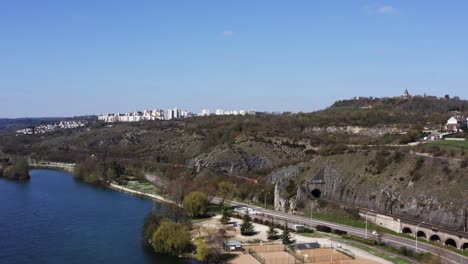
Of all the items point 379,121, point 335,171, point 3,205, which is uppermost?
point 379,121

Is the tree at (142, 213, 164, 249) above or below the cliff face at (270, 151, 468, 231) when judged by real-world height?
below

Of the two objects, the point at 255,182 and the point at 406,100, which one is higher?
the point at 406,100

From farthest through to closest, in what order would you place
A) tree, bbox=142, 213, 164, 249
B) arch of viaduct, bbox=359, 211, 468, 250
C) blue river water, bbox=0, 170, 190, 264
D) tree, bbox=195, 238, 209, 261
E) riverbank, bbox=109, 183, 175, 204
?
riverbank, bbox=109, 183, 175, 204, tree, bbox=142, 213, 164, 249, blue river water, bbox=0, 170, 190, 264, arch of viaduct, bbox=359, 211, 468, 250, tree, bbox=195, 238, 209, 261

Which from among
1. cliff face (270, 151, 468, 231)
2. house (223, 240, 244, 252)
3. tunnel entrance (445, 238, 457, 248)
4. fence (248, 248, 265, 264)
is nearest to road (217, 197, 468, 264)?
tunnel entrance (445, 238, 457, 248)

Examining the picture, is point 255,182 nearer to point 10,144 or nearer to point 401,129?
point 401,129

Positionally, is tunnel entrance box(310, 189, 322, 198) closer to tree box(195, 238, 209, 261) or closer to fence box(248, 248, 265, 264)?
fence box(248, 248, 265, 264)

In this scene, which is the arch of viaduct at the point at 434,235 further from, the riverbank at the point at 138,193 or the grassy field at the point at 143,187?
the grassy field at the point at 143,187

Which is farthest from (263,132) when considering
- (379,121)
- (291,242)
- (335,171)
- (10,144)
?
(10,144)
